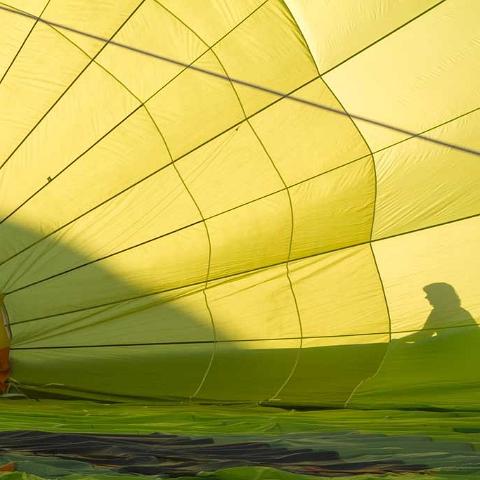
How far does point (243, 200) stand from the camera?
187 inches

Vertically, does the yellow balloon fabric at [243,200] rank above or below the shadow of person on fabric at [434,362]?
above

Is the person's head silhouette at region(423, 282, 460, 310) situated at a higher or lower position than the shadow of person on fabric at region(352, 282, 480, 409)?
higher

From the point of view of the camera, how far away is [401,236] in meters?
4.82

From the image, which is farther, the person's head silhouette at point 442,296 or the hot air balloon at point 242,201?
the person's head silhouette at point 442,296

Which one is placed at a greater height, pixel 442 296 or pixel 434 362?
pixel 442 296

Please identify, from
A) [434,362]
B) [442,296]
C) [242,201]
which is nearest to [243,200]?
[242,201]

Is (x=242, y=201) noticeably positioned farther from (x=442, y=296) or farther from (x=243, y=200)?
(x=442, y=296)

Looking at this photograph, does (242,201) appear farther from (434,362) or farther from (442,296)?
(434,362)

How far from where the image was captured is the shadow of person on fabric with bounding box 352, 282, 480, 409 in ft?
15.5

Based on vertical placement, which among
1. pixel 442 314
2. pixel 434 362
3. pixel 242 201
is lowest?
pixel 434 362

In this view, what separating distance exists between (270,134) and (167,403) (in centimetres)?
135

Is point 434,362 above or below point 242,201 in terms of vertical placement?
below

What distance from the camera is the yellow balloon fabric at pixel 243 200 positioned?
15.3ft

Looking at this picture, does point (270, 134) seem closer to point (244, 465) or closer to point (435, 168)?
point (435, 168)
